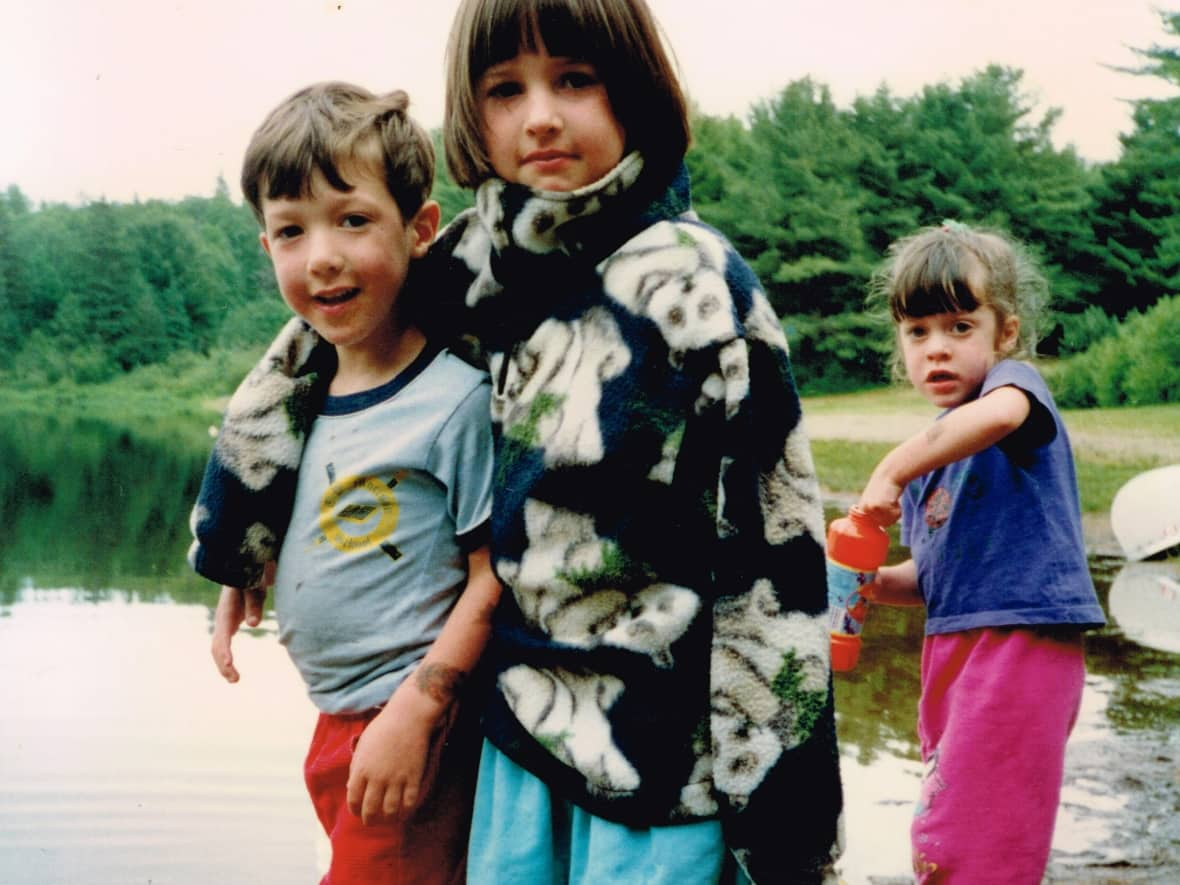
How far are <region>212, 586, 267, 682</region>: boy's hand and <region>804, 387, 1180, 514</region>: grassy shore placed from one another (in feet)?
23.1

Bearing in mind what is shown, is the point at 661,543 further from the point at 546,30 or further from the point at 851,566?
the point at 851,566

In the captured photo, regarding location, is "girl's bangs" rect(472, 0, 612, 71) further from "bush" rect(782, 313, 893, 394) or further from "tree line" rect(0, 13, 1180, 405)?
"bush" rect(782, 313, 893, 394)

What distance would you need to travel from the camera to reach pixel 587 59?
141 centimetres

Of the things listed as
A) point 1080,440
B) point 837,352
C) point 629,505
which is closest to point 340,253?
point 629,505

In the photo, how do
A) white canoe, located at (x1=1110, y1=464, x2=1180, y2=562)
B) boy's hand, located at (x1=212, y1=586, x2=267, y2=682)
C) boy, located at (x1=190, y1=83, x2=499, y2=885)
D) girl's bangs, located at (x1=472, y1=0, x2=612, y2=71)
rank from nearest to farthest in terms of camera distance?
girl's bangs, located at (x1=472, y1=0, x2=612, y2=71) → boy, located at (x1=190, y1=83, x2=499, y2=885) → boy's hand, located at (x1=212, y1=586, x2=267, y2=682) → white canoe, located at (x1=1110, y1=464, x2=1180, y2=562)

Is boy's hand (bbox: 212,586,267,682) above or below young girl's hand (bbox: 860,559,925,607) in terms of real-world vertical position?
above

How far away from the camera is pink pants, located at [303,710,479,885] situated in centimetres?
154

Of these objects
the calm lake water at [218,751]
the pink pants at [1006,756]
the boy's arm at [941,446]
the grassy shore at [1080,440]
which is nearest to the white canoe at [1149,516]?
the calm lake water at [218,751]

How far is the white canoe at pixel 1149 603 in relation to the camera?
5.75 meters

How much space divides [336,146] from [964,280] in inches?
52.1

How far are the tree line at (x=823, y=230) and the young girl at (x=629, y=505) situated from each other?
17.8m

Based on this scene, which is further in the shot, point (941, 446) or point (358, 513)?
point (941, 446)

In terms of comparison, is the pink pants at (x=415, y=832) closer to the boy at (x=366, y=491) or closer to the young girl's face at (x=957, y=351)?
the boy at (x=366, y=491)

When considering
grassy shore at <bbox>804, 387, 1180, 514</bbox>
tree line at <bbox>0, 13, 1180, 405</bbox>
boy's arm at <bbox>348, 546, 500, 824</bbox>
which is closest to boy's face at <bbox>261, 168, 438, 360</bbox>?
boy's arm at <bbox>348, 546, 500, 824</bbox>
